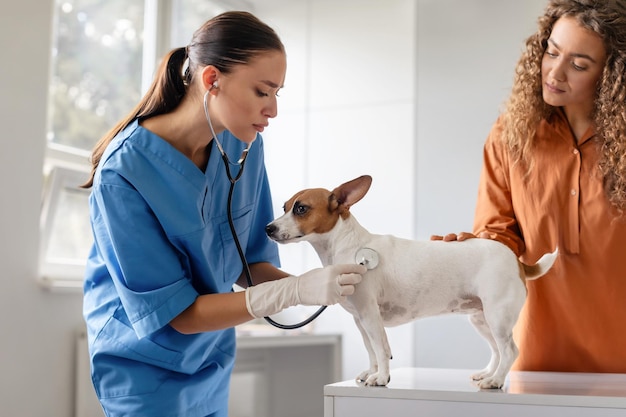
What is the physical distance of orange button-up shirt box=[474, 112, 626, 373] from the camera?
152 cm

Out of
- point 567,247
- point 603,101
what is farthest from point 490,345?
point 603,101

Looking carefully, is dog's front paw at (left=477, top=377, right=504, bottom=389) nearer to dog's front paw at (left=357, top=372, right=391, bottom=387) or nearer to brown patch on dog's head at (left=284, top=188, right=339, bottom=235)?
dog's front paw at (left=357, top=372, right=391, bottom=387)

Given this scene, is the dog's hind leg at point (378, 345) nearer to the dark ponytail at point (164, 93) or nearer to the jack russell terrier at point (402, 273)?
the jack russell terrier at point (402, 273)

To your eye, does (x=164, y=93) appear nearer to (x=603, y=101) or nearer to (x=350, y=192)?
(x=350, y=192)

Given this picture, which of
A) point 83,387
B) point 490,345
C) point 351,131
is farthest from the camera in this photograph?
point 351,131

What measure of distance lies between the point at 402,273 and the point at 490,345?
255mm

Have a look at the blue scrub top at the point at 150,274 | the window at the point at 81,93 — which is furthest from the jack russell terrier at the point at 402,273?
the window at the point at 81,93

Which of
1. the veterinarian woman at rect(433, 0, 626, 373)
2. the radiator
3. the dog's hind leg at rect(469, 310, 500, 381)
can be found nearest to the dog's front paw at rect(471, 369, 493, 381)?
the dog's hind leg at rect(469, 310, 500, 381)

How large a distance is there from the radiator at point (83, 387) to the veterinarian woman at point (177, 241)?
140 cm

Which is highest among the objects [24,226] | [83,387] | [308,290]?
[24,226]

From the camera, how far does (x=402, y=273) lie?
1.27 meters

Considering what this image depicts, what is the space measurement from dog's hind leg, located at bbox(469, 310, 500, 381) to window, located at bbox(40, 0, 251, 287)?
170 cm

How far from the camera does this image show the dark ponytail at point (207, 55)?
1.28 metres

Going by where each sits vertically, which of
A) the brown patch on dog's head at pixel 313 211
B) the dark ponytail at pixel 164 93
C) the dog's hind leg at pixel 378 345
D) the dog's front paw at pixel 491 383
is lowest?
the dog's front paw at pixel 491 383
